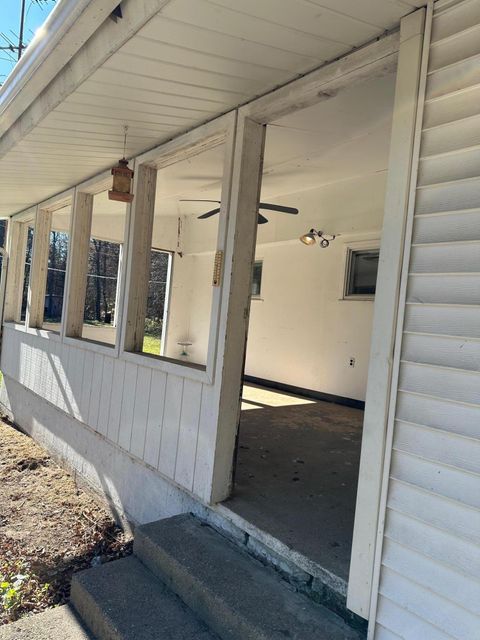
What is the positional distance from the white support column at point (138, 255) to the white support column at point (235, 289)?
104cm

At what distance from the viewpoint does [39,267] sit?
16.5ft

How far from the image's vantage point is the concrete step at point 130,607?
164 cm

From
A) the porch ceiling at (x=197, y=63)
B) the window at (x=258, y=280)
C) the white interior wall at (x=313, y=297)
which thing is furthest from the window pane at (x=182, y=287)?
the porch ceiling at (x=197, y=63)

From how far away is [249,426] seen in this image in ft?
12.5

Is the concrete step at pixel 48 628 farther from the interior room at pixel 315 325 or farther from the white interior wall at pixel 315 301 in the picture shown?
the white interior wall at pixel 315 301

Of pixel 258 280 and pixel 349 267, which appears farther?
pixel 258 280

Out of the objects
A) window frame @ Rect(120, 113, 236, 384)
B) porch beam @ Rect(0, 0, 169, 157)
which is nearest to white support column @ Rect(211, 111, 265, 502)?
window frame @ Rect(120, 113, 236, 384)

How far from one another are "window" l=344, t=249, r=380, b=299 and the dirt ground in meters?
3.44

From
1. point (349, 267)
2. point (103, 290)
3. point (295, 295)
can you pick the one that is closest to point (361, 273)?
point (349, 267)

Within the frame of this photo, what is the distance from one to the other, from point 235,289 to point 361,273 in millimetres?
3138

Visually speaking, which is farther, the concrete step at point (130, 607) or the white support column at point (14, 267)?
the white support column at point (14, 267)

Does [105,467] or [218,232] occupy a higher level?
[218,232]

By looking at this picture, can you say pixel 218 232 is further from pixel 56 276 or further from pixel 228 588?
pixel 56 276

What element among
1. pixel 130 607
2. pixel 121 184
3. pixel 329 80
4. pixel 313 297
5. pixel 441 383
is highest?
pixel 329 80
